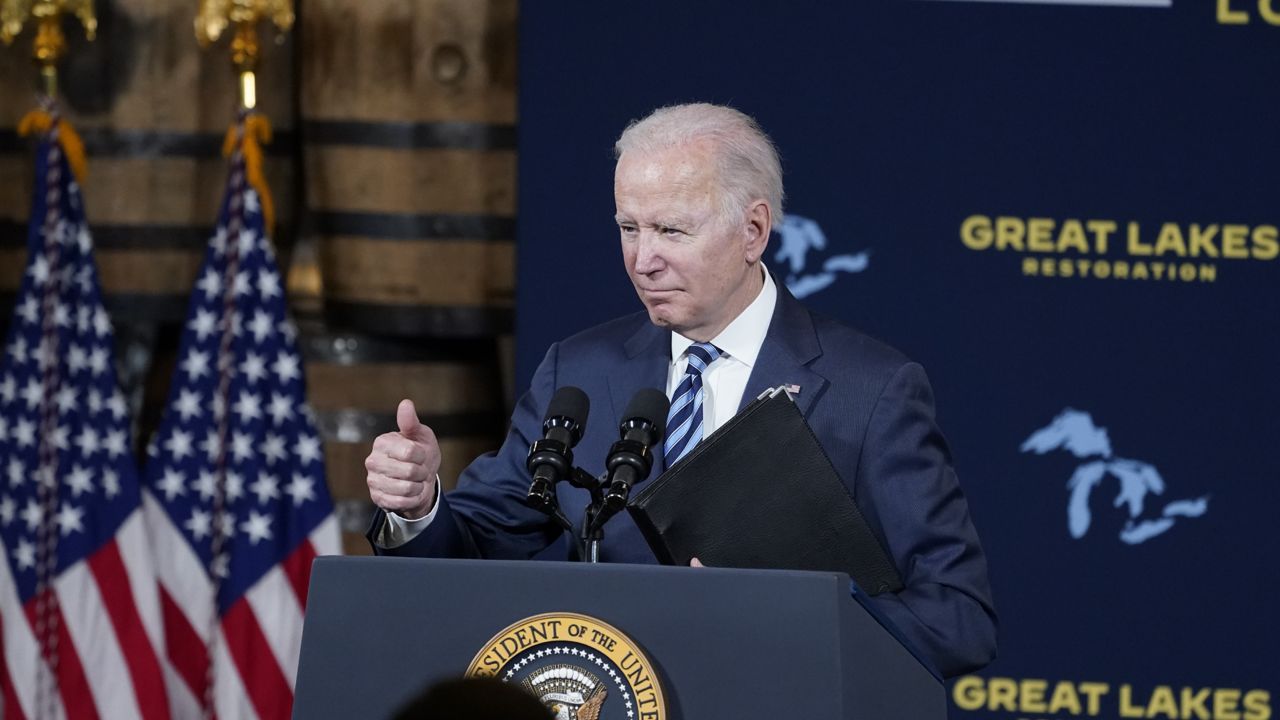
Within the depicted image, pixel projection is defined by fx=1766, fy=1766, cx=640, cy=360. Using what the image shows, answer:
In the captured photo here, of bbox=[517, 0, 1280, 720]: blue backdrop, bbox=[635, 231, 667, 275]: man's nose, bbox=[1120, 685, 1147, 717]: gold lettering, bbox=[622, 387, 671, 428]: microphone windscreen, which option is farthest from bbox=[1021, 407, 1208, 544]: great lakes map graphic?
bbox=[622, 387, 671, 428]: microphone windscreen

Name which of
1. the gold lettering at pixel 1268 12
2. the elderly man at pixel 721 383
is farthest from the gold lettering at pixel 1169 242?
the elderly man at pixel 721 383

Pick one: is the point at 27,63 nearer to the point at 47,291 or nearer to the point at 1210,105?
the point at 47,291

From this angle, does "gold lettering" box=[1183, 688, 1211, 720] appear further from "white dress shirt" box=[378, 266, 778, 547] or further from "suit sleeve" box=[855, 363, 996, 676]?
"white dress shirt" box=[378, 266, 778, 547]

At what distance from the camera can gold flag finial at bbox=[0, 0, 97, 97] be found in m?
3.62

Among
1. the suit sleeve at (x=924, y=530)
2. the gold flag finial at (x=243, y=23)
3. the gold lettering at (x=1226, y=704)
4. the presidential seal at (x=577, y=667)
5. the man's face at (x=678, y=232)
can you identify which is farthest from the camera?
the gold flag finial at (x=243, y=23)

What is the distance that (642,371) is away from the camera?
2242 millimetres

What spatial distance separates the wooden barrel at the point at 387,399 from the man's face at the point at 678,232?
1.71 metres

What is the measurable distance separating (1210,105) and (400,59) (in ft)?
5.34

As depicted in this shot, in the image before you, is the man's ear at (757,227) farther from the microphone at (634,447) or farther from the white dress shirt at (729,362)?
the microphone at (634,447)

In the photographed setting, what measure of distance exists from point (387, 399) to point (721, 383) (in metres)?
1.76

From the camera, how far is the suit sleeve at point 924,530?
193 centimetres

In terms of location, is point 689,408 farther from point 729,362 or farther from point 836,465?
point 836,465

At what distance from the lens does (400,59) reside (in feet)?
12.1

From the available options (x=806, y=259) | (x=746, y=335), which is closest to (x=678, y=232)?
(x=746, y=335)
